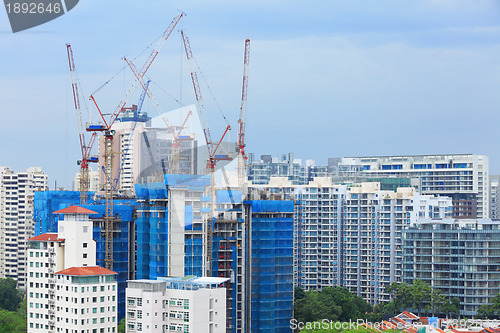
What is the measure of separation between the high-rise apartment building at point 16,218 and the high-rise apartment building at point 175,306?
136ft

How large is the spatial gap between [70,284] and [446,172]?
54.3m

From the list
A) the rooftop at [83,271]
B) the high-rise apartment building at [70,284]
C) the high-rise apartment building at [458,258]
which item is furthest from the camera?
the high-rise apartment building at [458,258]

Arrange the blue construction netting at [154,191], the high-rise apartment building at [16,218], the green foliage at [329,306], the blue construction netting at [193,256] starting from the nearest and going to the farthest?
the blue construction netting at [193,256], the blue construction netting at [154,191], the green foliage at [329,306], the high-rise apartment building at [16,218]

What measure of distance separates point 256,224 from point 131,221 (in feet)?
22.4

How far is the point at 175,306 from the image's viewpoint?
31.2 metres

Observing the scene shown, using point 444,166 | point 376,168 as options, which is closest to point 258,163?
point 376,168

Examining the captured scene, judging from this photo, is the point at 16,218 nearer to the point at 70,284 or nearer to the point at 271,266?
the point at 271,266

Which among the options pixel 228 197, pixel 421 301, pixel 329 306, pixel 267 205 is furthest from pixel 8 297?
pixel 421 301

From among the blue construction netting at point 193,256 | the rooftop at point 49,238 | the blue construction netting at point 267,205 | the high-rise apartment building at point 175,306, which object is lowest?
Result: the high-rise apartment building at point 175,306

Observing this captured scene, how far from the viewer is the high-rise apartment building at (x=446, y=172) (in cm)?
7975

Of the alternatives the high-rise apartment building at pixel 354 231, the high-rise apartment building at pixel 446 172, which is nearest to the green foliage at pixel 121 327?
the high-rise apartment building at pixel 354 231

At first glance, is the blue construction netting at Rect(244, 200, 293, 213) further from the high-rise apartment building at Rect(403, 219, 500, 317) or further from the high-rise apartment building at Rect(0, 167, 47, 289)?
the high-rise apartment building at Rect(0, 167, 47, 289)

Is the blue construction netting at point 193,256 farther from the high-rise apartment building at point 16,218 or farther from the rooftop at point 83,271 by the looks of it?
the high-rise apartment building at point 16,218

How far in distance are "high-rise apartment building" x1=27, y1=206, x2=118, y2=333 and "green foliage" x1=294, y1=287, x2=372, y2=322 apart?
14.6 metres
